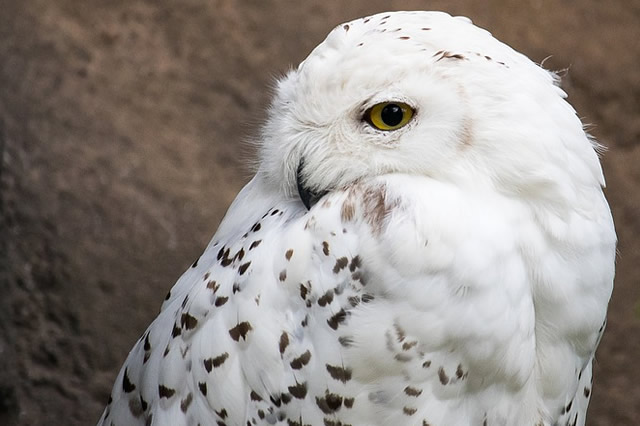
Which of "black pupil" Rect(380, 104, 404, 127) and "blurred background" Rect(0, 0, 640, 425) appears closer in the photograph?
"black pupil" Rect(380, 104, 404, 127)

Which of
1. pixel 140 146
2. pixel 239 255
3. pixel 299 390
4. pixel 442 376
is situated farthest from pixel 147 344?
pixel 140 146

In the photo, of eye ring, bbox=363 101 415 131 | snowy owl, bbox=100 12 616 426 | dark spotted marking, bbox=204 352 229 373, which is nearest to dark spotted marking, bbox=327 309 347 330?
snowy owl, bbox=100 12 616 426

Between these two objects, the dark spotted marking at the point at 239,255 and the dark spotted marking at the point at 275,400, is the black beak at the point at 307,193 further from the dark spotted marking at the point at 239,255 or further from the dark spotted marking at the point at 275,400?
the dark spotted marking at the point at 275,400

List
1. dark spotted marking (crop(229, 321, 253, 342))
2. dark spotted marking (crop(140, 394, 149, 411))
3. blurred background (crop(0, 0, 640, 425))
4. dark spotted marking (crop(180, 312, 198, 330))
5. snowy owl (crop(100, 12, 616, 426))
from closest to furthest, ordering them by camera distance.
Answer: snowy owl (crop(100, 12, 616, 426))
dark spotted marking (crop(229, 321, 253, 342))
dark spotted marking (crop(180, 312, 198, 330))
dark spotted marking (crop(140, 394, 149, 411))
blurred background (crop(0, 0, 640, 425))

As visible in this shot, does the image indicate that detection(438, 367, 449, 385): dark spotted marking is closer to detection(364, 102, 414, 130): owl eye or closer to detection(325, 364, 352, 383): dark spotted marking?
detection(325, 364, 352, 383): dark spotted marking

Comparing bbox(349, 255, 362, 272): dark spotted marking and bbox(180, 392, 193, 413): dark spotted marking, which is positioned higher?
bbox(349, 255, 362, 272): dark spotted marking

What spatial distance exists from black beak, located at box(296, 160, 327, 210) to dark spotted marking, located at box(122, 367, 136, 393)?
63cm

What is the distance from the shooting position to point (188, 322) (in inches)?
79.5

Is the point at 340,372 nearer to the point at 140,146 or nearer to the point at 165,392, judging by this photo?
the point at 165,392

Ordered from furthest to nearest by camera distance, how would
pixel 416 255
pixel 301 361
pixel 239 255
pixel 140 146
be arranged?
1. pixel 140 146
2. pixel 239 255
3. pixel 301 361
4. pixel 416 255

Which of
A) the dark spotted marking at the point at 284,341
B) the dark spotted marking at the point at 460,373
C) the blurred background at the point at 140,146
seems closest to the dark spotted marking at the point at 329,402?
the dark spotted marking at the point at 284,341

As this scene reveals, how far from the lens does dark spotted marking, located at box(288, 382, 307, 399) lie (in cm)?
189

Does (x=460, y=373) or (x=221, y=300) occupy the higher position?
(x=221, y=300)

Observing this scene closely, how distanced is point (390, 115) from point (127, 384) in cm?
93
